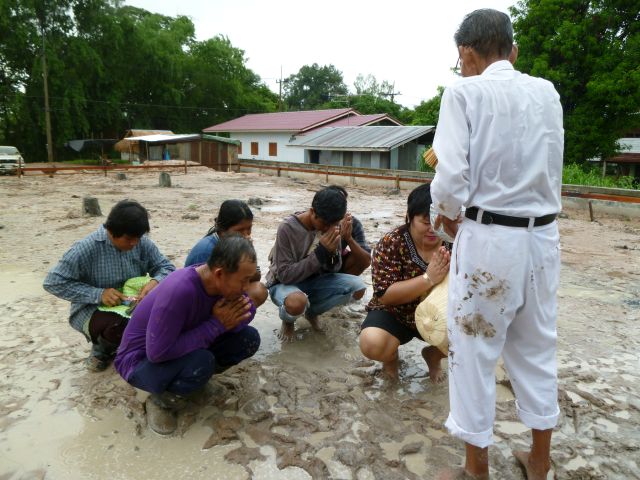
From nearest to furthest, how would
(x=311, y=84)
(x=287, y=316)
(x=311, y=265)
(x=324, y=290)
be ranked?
(x=311, y=265) → (x=287, y=316) → (x=324, y=290) → (x=311, y=84)

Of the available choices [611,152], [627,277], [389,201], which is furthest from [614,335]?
[611,152]

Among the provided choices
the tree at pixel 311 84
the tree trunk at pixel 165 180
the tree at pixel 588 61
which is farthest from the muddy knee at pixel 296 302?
the tree at pixel 311 84

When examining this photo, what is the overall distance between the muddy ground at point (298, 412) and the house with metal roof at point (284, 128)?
2539 centimetres

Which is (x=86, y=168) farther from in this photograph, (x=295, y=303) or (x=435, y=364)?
(x=435, y=364)

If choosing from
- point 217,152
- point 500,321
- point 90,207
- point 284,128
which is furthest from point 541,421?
point 284,128

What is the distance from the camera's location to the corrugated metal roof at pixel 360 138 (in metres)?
22.2

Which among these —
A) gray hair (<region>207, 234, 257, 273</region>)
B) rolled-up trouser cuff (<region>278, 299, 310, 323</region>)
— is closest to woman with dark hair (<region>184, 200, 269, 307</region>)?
rolled-up trouser cuff (<region>278, 299, 310, 323</region>)

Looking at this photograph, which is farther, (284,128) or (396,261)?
(284,128)

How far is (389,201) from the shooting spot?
542 inches

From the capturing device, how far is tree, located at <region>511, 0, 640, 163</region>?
16.9m

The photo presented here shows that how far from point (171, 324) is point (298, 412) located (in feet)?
3.08

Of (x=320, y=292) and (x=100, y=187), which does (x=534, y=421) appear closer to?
(x=320, y=292)

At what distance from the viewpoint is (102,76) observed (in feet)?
104

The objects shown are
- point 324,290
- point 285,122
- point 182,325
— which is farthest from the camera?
point 285,122
